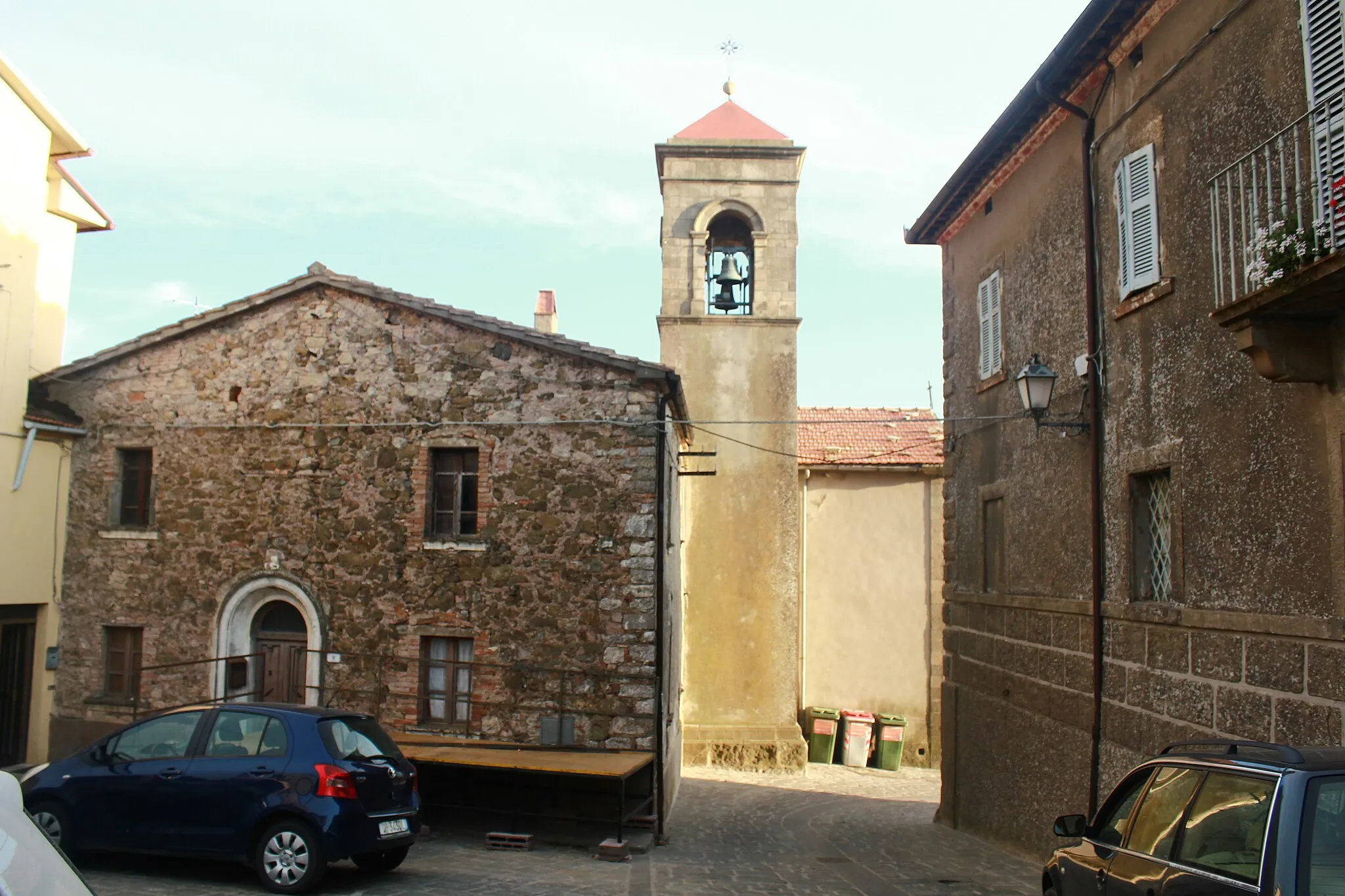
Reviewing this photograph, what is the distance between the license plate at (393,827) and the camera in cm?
1001

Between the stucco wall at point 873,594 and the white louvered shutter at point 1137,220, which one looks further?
the stucco wall at point 873,594

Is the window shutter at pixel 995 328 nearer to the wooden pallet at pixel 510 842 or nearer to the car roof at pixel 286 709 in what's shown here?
the wooden pallet at pixel 510 842

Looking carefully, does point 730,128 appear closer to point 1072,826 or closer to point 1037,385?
point 1037,385

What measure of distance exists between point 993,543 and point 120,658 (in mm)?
11897

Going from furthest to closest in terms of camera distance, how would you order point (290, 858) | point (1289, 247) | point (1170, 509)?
point (290, 858) < point (1170, 509) < point (1289, 247)

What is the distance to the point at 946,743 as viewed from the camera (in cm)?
1554

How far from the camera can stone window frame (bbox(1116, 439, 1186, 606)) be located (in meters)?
8.96

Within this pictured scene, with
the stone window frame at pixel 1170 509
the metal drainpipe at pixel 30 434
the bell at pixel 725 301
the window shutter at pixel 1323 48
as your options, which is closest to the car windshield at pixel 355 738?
the stone window frame at pixel 1170 509

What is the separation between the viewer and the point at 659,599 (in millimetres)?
14039

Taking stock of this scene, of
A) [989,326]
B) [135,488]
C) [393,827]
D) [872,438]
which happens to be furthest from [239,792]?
[872,438]

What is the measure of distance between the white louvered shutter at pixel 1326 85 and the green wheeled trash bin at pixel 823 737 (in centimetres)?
1764

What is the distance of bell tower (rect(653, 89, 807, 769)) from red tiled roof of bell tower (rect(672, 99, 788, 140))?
60mm

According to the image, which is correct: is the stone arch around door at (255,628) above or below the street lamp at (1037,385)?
below

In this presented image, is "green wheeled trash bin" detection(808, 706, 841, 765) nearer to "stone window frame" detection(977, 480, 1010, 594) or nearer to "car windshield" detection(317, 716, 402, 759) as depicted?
"stone window frame" detection(977, 480, 1010, 594)
